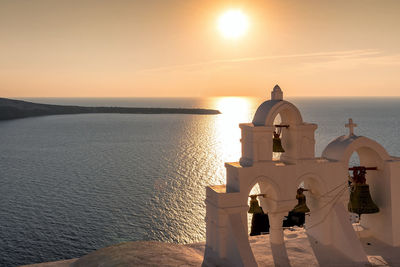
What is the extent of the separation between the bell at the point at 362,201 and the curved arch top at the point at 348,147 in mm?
1672

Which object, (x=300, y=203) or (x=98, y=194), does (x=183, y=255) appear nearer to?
(x=300, y=203)

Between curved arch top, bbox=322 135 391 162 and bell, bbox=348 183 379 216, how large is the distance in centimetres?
167

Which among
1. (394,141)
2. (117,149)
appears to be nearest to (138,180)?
(117,149)

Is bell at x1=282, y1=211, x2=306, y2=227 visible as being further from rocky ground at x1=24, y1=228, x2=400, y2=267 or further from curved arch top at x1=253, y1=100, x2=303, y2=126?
curved arch top at x1=253, y1=100, x2=303, y2=126

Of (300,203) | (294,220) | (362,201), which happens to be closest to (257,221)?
(294,220)

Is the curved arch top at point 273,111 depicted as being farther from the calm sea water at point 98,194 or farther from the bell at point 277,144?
Answer: the calm sea water at point 98,194

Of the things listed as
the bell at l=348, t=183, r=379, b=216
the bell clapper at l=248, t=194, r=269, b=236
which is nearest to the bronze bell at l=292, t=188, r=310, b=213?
the bell clapper at l=248, t=194, r=269, b=236

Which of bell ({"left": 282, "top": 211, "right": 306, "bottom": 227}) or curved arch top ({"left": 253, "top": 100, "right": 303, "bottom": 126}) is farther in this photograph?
bell ({"left": 282, "top": 211, "right": 306, "bottom": 227})

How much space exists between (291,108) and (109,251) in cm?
1009

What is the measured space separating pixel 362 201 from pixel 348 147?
271 centimetres

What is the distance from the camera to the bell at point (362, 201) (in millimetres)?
16703

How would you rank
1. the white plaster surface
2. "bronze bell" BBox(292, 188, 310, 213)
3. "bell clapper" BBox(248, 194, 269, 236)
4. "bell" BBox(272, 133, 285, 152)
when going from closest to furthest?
the white plaster surface → "bell clapper" BBox(248, 194, 269, 236) → "bell" BBox(272, 133, 285, 152) → "bronze bell" BBox(292, 188, 310, 213)

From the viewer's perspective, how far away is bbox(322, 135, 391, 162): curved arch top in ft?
53.1

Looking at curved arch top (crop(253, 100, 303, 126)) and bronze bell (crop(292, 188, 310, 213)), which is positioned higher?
curved arch top (crop(253, 100, 303, 126))
